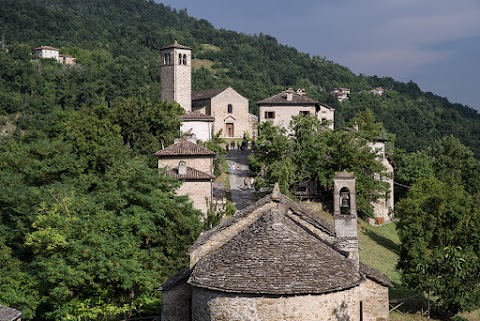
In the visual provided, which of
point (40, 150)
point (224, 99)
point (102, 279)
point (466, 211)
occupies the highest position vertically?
point (224, 99)

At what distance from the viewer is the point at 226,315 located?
17.1 metres

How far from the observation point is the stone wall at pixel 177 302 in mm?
20422

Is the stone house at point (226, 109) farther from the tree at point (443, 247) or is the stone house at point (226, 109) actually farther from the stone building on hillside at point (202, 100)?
the tree at point (443, 247)

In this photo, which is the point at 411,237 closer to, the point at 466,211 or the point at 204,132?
the point at 466,211

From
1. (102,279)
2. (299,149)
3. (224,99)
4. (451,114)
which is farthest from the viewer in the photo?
(451,114)

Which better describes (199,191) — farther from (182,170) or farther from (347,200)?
(347,200)

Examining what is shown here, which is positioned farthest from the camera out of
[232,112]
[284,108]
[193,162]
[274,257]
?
[232,112]

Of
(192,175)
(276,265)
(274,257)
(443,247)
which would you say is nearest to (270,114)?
(192,175)

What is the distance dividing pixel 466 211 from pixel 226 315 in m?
23.2

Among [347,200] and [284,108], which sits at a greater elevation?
[284,108]

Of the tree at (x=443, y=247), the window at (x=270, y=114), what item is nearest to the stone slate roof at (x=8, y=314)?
the tree at (x=443, y=247)

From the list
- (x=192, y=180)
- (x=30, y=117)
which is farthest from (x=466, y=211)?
(x=30, y=117)

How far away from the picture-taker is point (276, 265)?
668 inches

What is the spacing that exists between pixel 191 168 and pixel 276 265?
27634 millimetres
